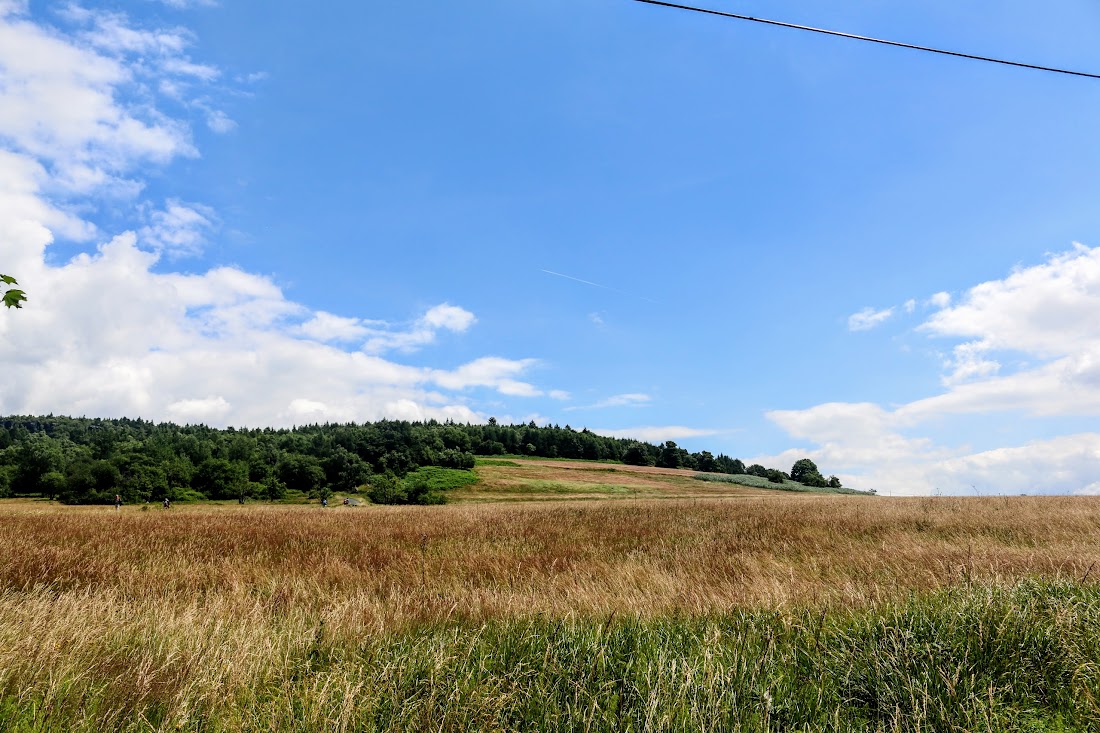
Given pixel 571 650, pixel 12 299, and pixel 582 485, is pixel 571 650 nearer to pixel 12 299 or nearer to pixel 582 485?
pixel 12 299

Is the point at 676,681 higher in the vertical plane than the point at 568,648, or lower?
higher

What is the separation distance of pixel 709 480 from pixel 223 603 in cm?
7624

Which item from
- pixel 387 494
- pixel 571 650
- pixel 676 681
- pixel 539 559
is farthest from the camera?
pixel 387 494

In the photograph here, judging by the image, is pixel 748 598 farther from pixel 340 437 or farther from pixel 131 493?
pixel 340 437

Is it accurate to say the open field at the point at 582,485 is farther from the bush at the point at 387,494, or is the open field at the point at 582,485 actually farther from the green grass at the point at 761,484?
the bush at the point at 387,494

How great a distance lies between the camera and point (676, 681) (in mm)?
3494

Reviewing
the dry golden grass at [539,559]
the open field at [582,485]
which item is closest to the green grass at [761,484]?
the open field at [582,485]

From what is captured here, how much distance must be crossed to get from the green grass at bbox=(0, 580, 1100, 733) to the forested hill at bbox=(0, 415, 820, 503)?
79.5 metres

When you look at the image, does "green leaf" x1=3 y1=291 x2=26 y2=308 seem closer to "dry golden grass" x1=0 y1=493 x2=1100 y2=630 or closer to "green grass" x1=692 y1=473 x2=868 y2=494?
"dry golden grass" x1=0 y1=493 x2=1100 y2=630

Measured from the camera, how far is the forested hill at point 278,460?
7169 centimetres

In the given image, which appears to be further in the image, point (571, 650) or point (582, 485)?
point (582, 485)

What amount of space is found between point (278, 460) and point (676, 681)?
10866cm

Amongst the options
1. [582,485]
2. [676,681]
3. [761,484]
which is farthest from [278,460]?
[676,681]

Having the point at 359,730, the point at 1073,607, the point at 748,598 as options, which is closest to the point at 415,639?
the point at 359,730
